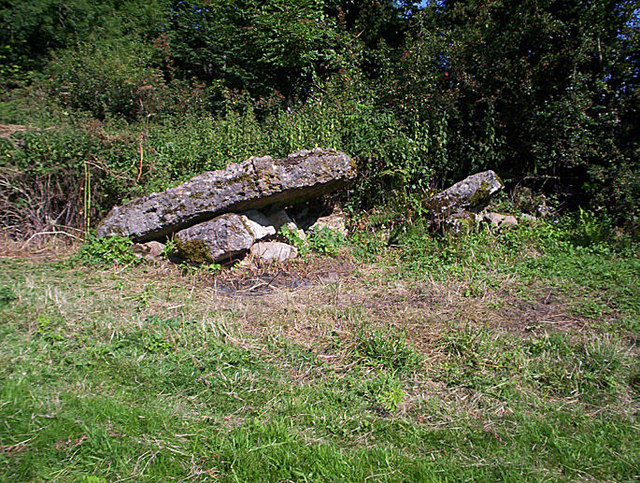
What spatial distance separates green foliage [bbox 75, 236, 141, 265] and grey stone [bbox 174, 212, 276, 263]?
2.08ft

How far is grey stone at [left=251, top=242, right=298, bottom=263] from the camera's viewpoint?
6.02m

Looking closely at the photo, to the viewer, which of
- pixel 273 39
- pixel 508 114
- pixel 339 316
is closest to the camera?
pixel 339 316

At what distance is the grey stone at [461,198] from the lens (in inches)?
259

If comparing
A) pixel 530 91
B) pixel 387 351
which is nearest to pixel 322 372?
pixel 387 351

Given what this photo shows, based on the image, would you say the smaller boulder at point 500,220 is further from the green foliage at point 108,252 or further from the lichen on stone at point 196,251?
the green foliage at point 108,252

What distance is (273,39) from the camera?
9.95m

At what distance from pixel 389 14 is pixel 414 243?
7696mm

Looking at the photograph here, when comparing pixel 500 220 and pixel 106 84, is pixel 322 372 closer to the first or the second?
pixel 500 220

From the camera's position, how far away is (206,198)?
573cm

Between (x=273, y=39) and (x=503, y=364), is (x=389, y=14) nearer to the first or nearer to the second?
(x=273, y=39)

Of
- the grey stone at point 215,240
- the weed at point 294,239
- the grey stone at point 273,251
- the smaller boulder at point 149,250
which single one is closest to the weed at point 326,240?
the weed at point 294,239

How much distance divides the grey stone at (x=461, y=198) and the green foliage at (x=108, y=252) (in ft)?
14.2

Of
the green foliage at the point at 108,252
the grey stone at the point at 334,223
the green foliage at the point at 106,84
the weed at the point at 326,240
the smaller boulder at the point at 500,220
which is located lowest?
the green foliage at the point at 108,252

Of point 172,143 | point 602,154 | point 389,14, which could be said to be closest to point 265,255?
point 172,143
